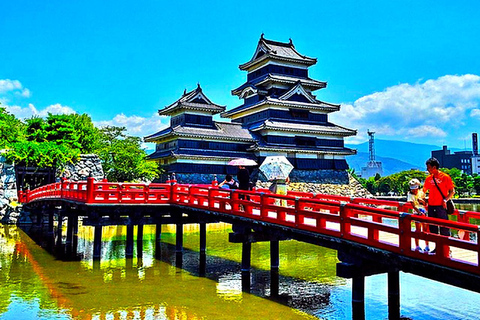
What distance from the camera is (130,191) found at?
1895 cm

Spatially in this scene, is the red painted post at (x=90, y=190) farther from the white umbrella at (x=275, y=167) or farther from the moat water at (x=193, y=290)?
the white umbrella at (x=275, y=167)

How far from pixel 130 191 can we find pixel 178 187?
2.10 meters

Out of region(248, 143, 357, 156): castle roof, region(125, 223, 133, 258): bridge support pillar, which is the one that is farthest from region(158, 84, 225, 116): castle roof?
region(125, 223, 133, 258): bridge support pillar

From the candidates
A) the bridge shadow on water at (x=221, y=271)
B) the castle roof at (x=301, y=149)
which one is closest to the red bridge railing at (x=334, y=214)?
the bridge shadow on water at (x=221, y=271)

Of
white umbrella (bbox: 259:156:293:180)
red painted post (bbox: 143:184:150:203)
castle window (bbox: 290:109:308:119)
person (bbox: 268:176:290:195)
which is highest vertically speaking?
castle window (bbox: 290:109:308:119)

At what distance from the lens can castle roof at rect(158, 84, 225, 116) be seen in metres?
45.9

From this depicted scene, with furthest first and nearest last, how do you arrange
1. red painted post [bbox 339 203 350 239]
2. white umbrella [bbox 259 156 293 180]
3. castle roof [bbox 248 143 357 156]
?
castle roof [bbox 248 143 357 156], white umbrella [bbox 259 156 293 180], red painted post [bbox 339 203 350 239]

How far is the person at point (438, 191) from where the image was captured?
874 cm

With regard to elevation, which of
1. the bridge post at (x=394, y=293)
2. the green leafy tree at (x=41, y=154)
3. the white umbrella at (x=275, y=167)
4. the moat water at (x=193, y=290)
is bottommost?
the moat water at (x=193, y=290)

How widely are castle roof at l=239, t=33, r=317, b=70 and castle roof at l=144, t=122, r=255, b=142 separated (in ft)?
30.9

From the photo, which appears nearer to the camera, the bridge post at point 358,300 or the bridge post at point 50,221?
the bridge post at point 358,300

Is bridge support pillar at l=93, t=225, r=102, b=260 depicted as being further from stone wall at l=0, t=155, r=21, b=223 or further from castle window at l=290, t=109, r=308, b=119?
castle window at l=290, t=109, r=308, b=119

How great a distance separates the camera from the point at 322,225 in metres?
11.4

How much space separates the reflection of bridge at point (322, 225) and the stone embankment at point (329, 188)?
24.9 metres
